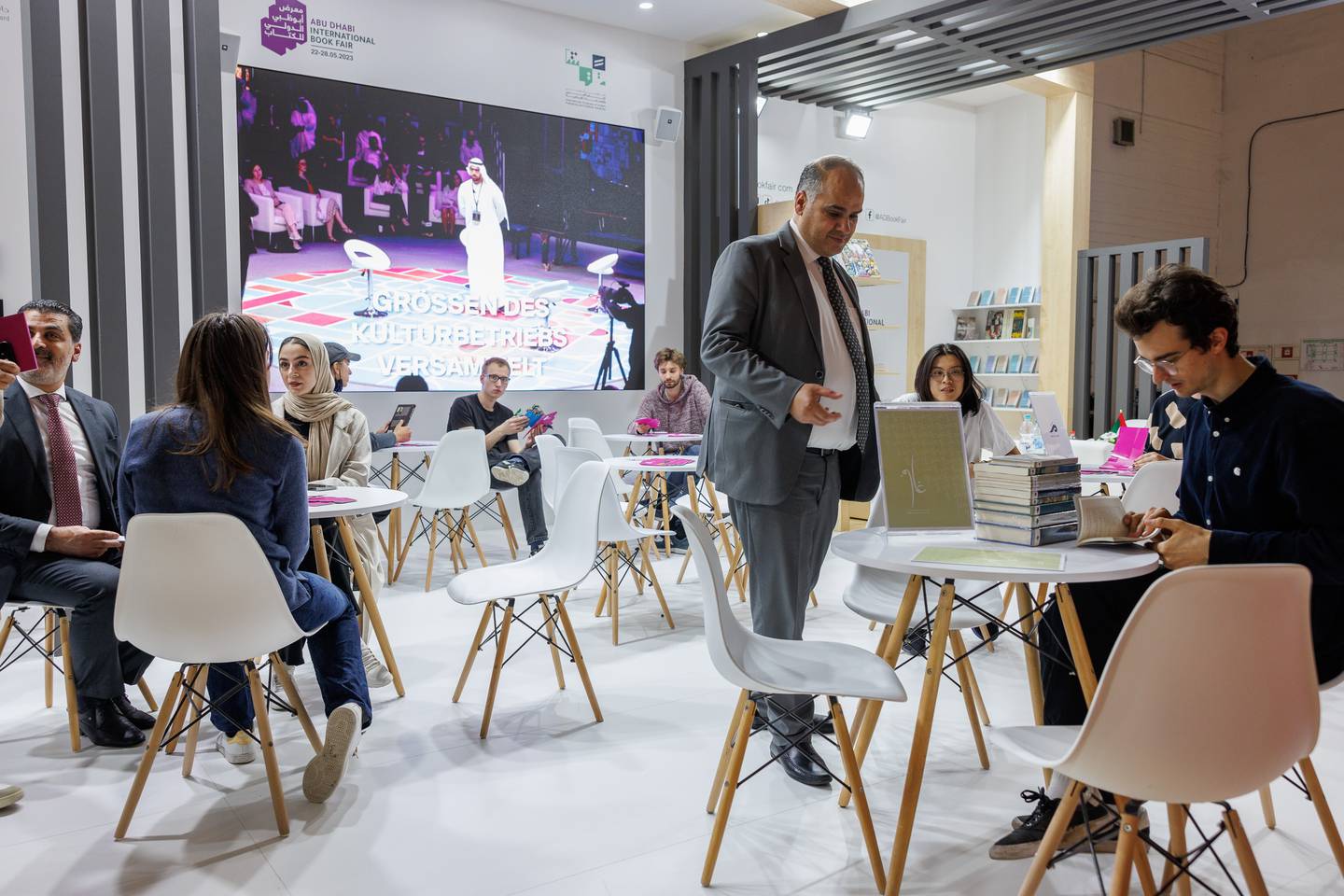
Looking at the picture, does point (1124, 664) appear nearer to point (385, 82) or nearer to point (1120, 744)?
point (1120, 744)

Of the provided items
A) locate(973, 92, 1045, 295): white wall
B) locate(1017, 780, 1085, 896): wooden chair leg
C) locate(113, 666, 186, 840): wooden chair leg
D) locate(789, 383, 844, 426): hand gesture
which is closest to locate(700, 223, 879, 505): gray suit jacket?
locate(789, 383, 844, 426): hand gesture

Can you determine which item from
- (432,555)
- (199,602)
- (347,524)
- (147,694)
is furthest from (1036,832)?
(432,555)

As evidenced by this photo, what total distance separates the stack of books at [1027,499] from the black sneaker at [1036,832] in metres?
0.62

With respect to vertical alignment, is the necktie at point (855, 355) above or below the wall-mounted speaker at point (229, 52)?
below

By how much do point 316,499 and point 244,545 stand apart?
37.4 inches

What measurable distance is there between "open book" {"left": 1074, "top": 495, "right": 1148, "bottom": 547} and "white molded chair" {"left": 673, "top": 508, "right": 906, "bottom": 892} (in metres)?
0.56

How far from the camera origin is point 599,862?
7.54ft

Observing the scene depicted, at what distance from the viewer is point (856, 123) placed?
9.02 metres

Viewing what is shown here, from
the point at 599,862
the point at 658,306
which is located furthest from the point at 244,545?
the point at 658,306

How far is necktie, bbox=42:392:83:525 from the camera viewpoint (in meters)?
3.18

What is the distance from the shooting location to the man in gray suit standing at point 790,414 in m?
2.66

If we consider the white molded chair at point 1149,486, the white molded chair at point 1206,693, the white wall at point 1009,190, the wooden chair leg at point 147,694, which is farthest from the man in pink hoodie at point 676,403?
the white molded chair at point 1206,693

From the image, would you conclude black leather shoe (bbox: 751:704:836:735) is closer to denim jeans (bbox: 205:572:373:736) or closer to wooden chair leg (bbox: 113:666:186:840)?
denim jeans (bbox: 205:572:373:736)

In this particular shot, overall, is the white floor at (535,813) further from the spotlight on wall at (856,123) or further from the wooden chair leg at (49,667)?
the spotlight on wall at (856,123)
